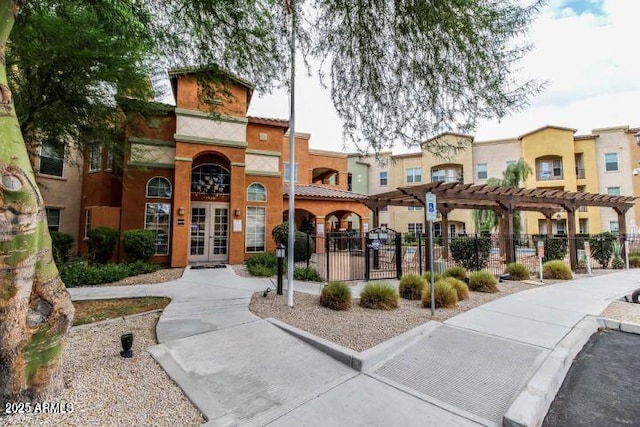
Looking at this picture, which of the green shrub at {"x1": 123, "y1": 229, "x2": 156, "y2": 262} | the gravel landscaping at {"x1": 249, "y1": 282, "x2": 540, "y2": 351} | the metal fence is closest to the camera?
the gravel landscaping at {"x1": 249, "y1": 282, "x2": 540, "y2": 351}

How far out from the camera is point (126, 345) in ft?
12.3

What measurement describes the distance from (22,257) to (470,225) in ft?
106

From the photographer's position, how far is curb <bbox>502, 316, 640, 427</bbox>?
106 inches

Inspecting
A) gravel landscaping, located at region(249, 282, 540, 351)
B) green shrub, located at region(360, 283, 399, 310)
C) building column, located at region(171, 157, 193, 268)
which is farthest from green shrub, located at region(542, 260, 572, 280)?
building column, located at region(171, 157, 193, 268)

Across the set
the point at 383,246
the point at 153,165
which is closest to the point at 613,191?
the point at 383,246

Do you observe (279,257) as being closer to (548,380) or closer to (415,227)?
(548,380)

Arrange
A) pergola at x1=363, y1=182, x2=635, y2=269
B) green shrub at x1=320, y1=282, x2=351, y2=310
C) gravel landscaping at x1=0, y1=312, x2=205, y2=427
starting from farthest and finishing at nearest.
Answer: pergola at x1=363, y1=182, x2=635, y2=269 < green shrub at x1=320, y1=282, x2=351, y2=310 < gravel landscaping at x1=0, y1=312, x2=205, y2=427

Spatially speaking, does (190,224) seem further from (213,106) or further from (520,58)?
(520,58)

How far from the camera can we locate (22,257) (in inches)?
97.1

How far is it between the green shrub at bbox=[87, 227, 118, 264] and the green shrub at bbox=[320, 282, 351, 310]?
30.8 feet

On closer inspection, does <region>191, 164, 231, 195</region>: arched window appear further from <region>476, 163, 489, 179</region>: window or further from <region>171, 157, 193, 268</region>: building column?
<region>476, 163, 489, 179</region>: window

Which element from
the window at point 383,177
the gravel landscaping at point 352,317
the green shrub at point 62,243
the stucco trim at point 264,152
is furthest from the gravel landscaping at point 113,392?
the window at point 383,177

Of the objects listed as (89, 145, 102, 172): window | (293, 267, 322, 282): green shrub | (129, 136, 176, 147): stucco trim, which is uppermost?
(129, 136, 176, 147): stucco trim

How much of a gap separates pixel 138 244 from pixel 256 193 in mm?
5232
